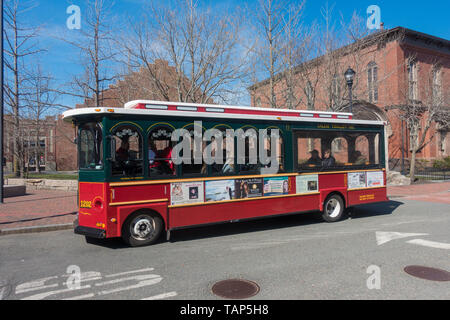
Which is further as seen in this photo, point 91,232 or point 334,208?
point 334,208

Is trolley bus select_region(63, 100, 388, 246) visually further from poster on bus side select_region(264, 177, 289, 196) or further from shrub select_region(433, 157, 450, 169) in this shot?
shrub select_region(433, 157, 450, 169)

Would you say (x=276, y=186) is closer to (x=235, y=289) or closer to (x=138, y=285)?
(x=235, y=289)

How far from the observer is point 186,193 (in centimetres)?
697

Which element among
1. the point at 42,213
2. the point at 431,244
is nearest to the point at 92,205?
the point at 42,213

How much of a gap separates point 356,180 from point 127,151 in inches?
258

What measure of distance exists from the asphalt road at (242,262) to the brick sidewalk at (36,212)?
0.86m

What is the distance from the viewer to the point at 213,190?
727 centimetres

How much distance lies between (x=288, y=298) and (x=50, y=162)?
43.5 meters

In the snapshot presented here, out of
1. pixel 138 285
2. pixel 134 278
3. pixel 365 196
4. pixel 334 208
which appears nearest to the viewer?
pixel 138 285

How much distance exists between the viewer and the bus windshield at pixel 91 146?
6.34m

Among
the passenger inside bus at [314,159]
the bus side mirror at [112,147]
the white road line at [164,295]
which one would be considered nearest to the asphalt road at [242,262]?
the white road line at [164,295]

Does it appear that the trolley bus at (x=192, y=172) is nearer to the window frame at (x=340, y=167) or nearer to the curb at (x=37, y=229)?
the window frame at (x=340, y=167)

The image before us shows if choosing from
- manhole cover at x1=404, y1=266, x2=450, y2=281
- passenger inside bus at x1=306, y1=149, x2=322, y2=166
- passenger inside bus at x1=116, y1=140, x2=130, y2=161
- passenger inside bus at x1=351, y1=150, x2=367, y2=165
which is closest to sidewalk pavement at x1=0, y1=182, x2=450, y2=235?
passenger inside bus at x1=116, y1=140, x2=130, y2=161

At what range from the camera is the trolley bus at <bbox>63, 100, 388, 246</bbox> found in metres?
6.31
